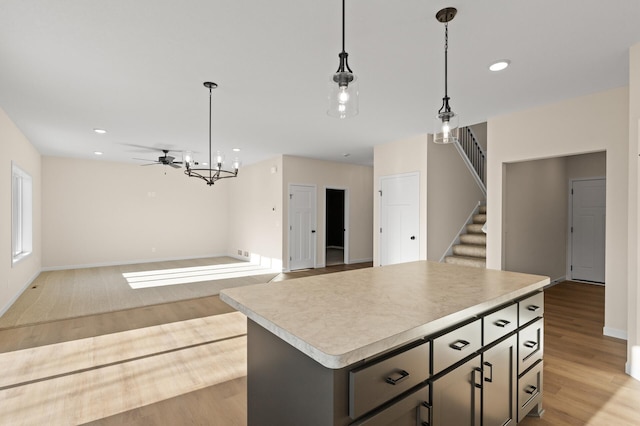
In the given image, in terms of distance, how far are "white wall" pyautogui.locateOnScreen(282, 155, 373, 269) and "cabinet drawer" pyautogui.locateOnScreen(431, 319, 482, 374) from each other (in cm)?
583

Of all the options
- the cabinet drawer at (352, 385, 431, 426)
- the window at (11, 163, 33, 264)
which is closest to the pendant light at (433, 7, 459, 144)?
the cabinet drawer at (352, 385, 431, 426)

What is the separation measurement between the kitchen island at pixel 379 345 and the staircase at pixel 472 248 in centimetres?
341

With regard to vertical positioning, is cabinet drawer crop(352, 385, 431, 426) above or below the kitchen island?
below

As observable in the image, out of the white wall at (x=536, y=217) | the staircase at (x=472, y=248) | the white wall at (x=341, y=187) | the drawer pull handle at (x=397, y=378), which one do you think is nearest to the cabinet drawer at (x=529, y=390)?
the drawer pull handle at (x=397, y=378)

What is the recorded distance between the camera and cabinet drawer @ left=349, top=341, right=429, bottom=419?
1054mm

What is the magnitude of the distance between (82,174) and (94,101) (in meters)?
5.08

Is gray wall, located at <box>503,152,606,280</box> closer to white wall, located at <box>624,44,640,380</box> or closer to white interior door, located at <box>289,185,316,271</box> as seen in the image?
white wall, located at <box>624,44,640,380</box>

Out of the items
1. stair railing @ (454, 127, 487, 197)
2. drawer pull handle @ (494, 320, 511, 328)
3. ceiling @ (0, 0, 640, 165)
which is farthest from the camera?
stair railing @ (454, 127, 487, 197)

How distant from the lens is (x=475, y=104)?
3.91 metres

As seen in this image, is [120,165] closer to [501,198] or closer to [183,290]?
[183,290]

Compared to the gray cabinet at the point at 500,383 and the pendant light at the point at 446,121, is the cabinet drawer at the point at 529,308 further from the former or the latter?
the pendant light at the point at 446,121

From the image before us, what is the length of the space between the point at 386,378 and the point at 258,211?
7349 mm

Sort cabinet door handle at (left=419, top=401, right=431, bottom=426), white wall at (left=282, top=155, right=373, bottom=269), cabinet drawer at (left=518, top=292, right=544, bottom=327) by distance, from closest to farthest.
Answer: cabinet door handle at (left=419, top=401, right=431, bottom=426), cabinet drawer at (left=518, top=292, right=544, bottom=327), white wall at (left=282, top=155, right=373, bottom=269)

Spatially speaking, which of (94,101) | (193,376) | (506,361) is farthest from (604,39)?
(94,101)
